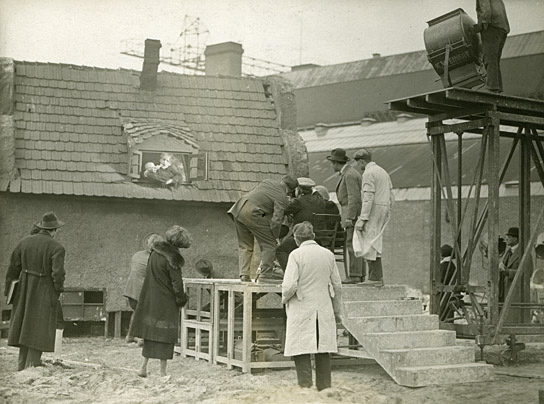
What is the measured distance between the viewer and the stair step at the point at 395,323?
1036 cm

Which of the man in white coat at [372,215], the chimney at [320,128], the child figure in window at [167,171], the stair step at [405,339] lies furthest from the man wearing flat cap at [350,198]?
the chimney at [320,128]

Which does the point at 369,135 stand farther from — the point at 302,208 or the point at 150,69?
the point at 302,208

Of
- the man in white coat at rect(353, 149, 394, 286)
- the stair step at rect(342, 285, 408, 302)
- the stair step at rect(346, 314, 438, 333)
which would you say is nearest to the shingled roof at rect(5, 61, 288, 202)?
the man in white coat at rect(353, 149, 394, 286)

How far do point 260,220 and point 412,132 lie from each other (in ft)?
73.3

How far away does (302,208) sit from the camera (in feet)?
38.1

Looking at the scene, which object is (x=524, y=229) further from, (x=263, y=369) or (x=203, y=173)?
(x=203, y=173)

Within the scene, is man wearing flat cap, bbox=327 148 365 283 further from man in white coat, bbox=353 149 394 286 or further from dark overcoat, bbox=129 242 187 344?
dark overcoat, bbox=129 242 187 344

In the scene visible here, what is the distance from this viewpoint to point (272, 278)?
11.1 meters

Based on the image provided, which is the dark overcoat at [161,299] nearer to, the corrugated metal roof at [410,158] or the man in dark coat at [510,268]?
the man in dark coat at [510,268]

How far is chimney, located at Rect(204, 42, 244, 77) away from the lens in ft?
87.6

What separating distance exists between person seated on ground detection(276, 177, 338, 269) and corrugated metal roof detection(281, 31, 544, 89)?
25.2 m

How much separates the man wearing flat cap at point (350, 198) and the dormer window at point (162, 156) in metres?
5.43

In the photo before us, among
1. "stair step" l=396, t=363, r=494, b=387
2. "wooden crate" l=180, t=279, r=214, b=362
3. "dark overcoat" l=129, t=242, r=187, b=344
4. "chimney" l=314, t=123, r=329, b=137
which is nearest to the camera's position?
"stair step" l=396, t=363, r=494, b=387

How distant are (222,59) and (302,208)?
16.0 m
